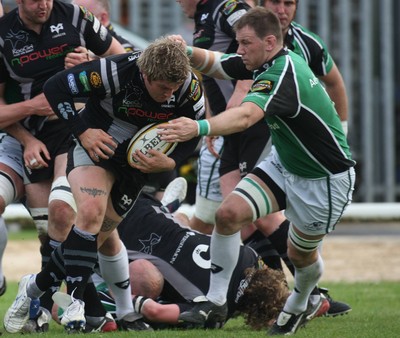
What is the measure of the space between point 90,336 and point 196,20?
10.5ft

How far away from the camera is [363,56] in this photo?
18609 millimetres

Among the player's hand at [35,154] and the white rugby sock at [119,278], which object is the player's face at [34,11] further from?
the white rugby sock at [119,278]

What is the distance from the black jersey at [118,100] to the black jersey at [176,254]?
2.58 ft

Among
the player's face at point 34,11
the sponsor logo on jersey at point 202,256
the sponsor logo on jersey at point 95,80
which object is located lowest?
the sponsor logo on jersey at point 202,256

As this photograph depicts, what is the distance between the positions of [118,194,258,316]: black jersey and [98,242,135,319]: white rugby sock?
0.86ft

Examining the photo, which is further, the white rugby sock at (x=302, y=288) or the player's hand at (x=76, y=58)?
the player's hand at (x=76, y=58)

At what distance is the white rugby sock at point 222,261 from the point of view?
24.2ft

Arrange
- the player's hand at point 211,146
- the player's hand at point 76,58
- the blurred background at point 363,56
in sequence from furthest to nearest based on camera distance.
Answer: the blurred background at point 363,56 < the player's hand at point 211,146 < the player's hand at point 76,58

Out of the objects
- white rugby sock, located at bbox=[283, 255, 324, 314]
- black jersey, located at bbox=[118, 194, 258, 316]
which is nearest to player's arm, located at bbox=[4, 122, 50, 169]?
black jersey, located at bbox=[118, 194, 258, 316]

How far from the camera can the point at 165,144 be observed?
7203 millimetres

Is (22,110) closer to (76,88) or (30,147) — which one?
(30,147)

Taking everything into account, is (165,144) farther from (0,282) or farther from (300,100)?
(0,282)

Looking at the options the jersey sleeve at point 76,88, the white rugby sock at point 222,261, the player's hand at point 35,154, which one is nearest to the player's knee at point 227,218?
the white rugby sock at point 222,261

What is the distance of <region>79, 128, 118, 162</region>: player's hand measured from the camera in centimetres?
717
